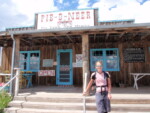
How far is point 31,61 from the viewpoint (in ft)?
28.8

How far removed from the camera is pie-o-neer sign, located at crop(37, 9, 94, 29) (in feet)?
28.8

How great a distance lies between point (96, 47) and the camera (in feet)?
26.8

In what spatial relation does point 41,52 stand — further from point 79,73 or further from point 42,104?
point 42,104

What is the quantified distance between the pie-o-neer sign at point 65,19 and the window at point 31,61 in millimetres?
1792

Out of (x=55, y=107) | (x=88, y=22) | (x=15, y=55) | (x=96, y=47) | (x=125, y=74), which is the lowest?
(x=55, y=107)

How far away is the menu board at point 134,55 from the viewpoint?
309 inches

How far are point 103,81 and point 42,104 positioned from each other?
8.51ft

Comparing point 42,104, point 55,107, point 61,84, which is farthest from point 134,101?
point 61,84

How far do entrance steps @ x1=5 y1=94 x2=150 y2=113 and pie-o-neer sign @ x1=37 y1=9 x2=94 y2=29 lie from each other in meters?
5.17

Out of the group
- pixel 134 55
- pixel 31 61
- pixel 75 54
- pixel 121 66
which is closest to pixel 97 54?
pixel 75 54

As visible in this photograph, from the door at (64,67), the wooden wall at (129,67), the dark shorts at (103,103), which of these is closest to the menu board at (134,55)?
the wooden wall at (129,67)

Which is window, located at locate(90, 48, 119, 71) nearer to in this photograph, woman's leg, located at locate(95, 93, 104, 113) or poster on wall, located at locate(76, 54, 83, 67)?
poster on wall, located at locate(76, 54, 83, 67)

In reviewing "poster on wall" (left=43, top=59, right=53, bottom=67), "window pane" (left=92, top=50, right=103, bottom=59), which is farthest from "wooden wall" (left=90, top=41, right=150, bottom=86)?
"poster on wall" (left=43, top=59, right=53, bottom=67)

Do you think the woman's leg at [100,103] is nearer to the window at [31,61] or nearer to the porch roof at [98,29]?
the porch roof at [98,29]
